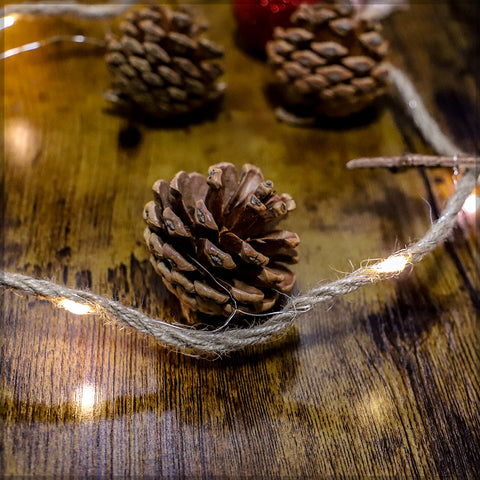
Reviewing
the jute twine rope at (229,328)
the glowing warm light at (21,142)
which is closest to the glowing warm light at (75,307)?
the jute twine rope at (229,328)

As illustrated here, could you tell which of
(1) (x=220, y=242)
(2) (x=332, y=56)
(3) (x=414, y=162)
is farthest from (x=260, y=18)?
(1) (x=220, y=242)

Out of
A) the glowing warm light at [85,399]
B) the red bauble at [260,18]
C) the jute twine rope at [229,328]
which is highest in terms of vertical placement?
the red bauble at [260,18]

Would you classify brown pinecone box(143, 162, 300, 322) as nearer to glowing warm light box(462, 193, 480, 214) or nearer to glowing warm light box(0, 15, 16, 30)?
glowing warm light box(462, 193, 480, 214)

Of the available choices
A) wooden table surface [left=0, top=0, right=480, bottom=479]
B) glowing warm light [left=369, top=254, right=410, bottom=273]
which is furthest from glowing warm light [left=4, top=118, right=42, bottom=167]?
glowing warm light [left=369, top=254, right=410, bottom=273]

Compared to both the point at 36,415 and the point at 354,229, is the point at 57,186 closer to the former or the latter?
the point at 36,415

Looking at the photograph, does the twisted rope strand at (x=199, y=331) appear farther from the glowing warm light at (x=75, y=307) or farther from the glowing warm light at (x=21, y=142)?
the glowing warm light at (x=21, y=142)

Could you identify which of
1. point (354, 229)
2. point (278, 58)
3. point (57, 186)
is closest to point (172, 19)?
point (278, 58)
